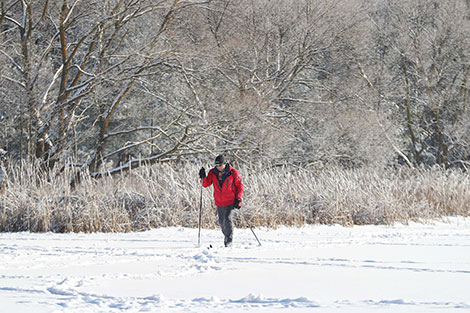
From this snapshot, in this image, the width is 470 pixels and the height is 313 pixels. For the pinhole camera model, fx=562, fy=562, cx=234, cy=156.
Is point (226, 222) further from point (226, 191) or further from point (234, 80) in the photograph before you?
point (234, 80)

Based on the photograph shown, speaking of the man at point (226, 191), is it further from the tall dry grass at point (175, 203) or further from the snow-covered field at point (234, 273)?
the tall dry grass at point (175, 203)

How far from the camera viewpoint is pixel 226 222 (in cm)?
871

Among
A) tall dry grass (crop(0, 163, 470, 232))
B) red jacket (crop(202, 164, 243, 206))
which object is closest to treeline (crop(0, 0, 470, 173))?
tall dry grass (crop(0, 163, 470, 232))

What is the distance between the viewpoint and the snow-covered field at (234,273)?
4.61 metres

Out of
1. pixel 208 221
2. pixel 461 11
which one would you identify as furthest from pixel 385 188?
pixel 461 11

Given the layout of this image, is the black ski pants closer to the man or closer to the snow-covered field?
the man

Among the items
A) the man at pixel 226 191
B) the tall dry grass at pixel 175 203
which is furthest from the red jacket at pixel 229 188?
the tall dry grass at pixel 175 203

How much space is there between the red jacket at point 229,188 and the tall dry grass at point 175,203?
7.12 ft

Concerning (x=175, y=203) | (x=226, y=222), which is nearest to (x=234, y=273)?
(x=226, y=222)

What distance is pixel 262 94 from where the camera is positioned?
19203 mm

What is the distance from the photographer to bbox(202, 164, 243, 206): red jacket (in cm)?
869

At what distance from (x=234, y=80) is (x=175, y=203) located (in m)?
9.59

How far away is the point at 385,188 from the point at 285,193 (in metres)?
2.72

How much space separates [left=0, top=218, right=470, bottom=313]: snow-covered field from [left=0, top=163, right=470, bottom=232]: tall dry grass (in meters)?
0.62
